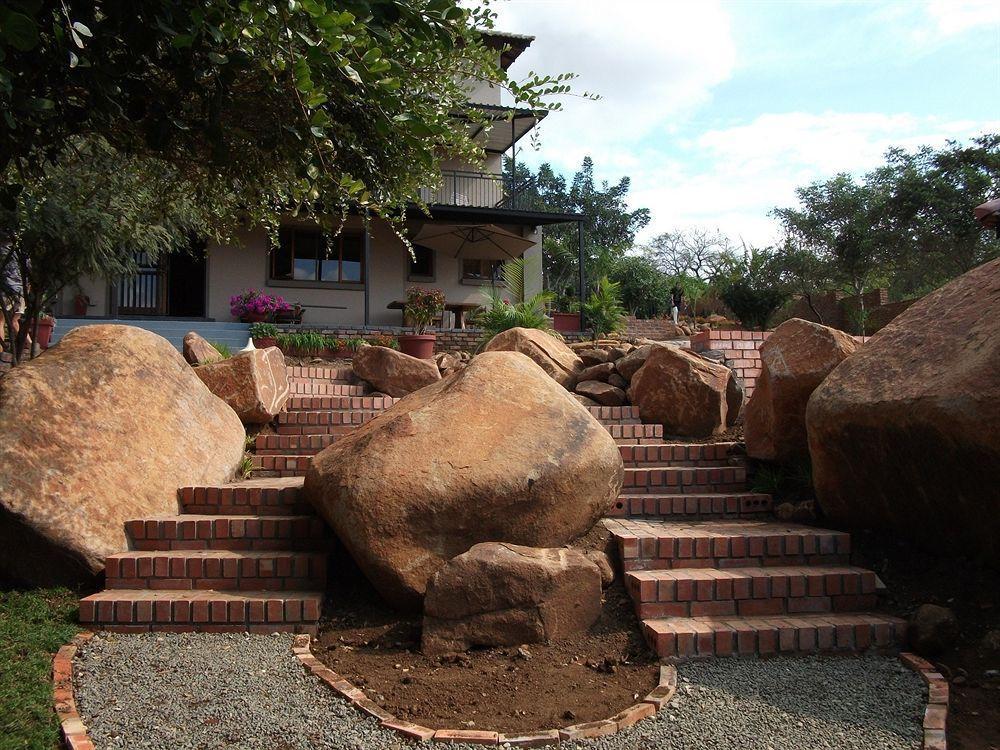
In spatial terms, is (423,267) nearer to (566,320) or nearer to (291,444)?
(566,320)

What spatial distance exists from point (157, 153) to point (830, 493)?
4.27 m

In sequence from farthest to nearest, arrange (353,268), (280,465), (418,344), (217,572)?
(353,268)
(418,344)
(280,465)
(217,572)

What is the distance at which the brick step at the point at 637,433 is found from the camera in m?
6.22

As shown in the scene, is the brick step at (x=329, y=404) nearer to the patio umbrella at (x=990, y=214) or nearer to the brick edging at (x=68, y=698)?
the brick edging at (x=68, y=698)

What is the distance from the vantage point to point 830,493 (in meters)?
4.48

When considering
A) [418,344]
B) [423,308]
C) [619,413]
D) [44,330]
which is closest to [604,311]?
[423,308]

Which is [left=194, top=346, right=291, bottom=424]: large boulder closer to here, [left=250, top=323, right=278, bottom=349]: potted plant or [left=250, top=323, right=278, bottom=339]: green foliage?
[left=250, top=323, right=278, bottom=349]: potted plant

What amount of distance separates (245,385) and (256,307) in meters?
8.80

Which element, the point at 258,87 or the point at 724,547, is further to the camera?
the point at 724,547

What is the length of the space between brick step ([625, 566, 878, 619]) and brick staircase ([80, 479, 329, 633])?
1.69 m

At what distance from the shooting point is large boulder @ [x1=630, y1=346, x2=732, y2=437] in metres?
6.34

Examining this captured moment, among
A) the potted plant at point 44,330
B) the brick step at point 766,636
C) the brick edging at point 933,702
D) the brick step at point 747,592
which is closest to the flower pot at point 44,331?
the potted plant at point 44,330

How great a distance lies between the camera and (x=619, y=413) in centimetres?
680

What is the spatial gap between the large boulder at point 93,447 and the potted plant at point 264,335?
6633 millimetres
